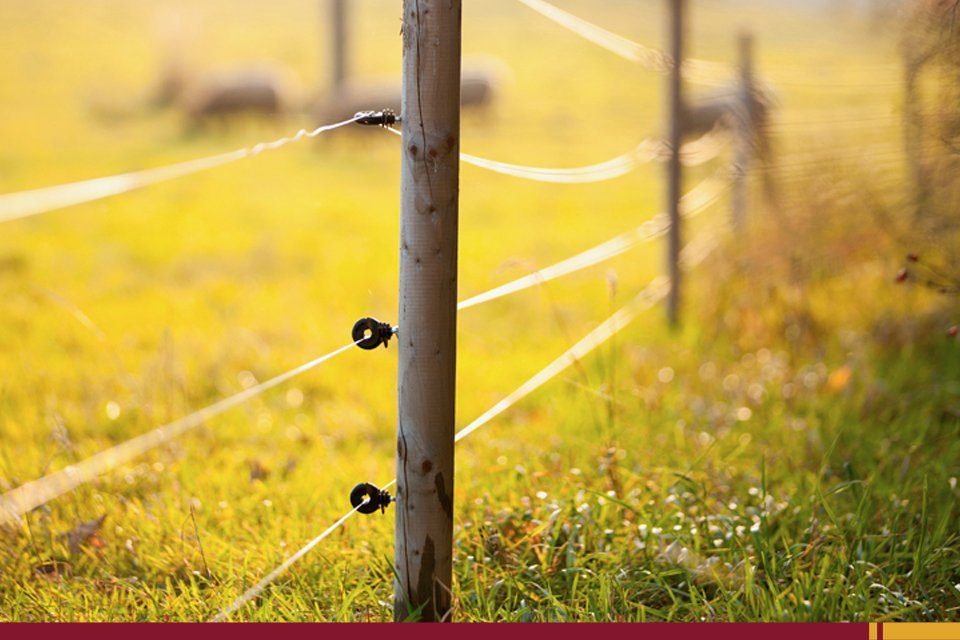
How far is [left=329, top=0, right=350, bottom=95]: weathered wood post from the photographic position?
16.5 m

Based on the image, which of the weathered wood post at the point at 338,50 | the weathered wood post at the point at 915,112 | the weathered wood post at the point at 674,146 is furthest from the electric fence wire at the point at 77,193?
the weathered wood post at the point at 338,50

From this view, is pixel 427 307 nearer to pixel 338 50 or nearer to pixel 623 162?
pixel 623 162

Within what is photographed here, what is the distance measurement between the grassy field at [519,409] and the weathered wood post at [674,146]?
19 cm

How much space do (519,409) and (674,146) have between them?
77.5 inches

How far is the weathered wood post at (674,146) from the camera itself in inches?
220

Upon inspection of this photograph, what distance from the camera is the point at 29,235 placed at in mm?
8625

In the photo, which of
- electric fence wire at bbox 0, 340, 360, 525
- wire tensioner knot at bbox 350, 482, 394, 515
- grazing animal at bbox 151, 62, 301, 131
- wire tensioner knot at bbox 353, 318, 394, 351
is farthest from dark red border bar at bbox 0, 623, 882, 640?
grazing animal at bbox 151, 62, 301, 131

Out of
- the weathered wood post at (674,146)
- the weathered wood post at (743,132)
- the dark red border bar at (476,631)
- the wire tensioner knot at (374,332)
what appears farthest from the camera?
the weathered wood post at (743,132)

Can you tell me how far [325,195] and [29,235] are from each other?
11.3 feet

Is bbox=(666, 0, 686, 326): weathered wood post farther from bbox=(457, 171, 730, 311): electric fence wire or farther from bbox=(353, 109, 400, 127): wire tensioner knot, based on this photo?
bbox=(353, 109, 400, 127): wire tensioner knot

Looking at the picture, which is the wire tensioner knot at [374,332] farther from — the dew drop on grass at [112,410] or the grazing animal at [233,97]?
the grazing animal at [233,97]

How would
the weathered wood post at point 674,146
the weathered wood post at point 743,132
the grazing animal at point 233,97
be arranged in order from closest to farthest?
the weathered wood post at point 674,146
the weathered wood post at point 743,132
the grazing animal at point 233,97

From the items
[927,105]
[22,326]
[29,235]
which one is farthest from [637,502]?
[29,235]

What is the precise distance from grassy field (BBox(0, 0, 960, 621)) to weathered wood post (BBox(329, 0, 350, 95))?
A: 20.6 feet
